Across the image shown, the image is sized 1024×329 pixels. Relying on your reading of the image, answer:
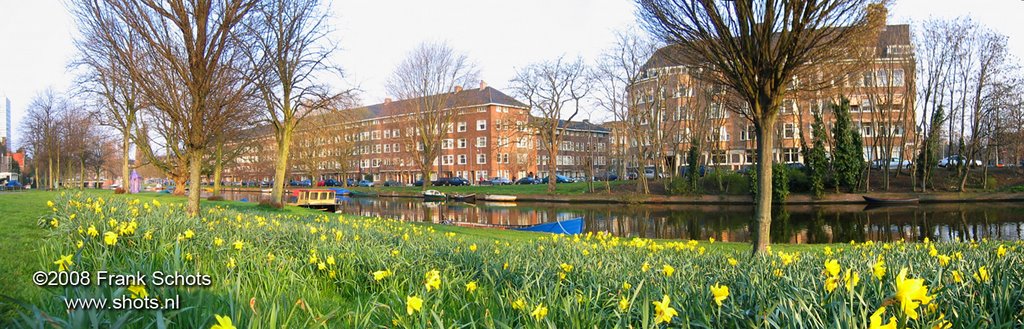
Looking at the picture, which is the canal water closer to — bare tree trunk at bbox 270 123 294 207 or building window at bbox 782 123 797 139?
bare tree trunk at bbox 270 123 294 207

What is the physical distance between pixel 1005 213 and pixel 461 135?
67.4 metres

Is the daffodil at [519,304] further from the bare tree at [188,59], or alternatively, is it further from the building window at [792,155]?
the building window at [792,155]

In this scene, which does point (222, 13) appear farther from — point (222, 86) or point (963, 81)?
point (963, 81)

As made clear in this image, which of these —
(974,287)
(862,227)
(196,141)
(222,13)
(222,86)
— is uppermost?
(222,13)

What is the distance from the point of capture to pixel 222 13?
12180 millimetres

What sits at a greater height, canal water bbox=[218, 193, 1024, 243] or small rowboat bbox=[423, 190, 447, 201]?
small rowboat bbox=[423, 190, 447, 201]

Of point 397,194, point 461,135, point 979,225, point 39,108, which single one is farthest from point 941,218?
point 461,135

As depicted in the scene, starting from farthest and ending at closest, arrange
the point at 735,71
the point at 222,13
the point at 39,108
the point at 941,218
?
1. the point at 39,108
2. the point at 941,218
3. the point at 222,13
4. the point at 735,71

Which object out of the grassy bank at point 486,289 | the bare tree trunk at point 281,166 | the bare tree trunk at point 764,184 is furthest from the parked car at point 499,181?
the grassy bank at point 486,289

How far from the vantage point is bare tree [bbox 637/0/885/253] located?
829cm

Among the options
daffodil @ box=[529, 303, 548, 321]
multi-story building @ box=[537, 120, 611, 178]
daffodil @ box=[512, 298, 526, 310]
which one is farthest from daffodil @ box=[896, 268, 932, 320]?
multi-story building @ box=[537, 120, 611, 178]

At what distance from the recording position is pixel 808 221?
27.2 m

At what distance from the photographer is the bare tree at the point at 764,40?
8.29 metres

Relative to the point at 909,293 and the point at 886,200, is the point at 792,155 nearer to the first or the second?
the point at 886,200
